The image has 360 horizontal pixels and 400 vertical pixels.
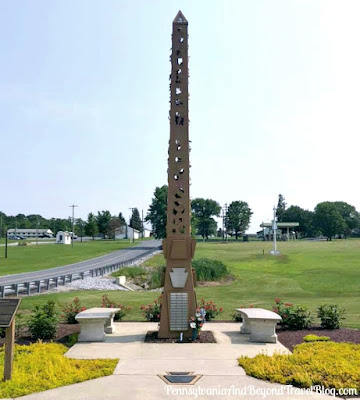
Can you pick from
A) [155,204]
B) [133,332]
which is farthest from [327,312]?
[155,204]

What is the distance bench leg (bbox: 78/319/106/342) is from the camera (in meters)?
11.5

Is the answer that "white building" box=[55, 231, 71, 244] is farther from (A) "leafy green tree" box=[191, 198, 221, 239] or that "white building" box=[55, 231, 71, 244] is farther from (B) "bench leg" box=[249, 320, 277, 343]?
(B) "bench leg" box=[249, 320, 277, 343]

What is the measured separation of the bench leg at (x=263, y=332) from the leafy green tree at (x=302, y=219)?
131380mm

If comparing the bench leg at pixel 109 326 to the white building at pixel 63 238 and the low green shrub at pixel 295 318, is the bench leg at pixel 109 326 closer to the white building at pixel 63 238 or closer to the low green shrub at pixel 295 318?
the low green shrub at pixel 295 318

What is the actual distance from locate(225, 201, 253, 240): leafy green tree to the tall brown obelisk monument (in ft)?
423

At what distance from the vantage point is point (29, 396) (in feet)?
23.5

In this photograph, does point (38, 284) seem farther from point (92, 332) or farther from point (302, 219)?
point (302, 219)

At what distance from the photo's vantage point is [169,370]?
341 inches

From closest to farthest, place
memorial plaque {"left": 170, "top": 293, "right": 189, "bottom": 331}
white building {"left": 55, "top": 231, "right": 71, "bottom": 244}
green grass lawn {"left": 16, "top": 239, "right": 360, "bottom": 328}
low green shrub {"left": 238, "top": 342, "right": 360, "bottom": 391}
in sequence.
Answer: low green shrub {"left": 238, "top": 342, "right": 360, "bottom": 391}
memorial plaque {"left": 170, "top": 293, "right": 189, "bottom": 331}
green grass lawn {"left": 16, "top": 239, "right": 360, "bottom": 328}
white building {"left": 55, "top": 231, "right": 71, "bottom": 244}

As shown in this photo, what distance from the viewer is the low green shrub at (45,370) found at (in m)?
7.48

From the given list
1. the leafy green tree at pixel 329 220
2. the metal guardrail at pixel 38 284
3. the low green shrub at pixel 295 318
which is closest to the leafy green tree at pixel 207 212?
the leafy green tree at pixel 329 220

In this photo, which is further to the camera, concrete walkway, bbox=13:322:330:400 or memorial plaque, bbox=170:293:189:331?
memorial plaque, bbox=170:293:189:331

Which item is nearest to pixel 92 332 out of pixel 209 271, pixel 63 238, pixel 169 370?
pixel 169 370

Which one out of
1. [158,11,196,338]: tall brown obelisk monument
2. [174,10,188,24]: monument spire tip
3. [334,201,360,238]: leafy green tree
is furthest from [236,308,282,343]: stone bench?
[334,201,360,238]: leafy green tree
